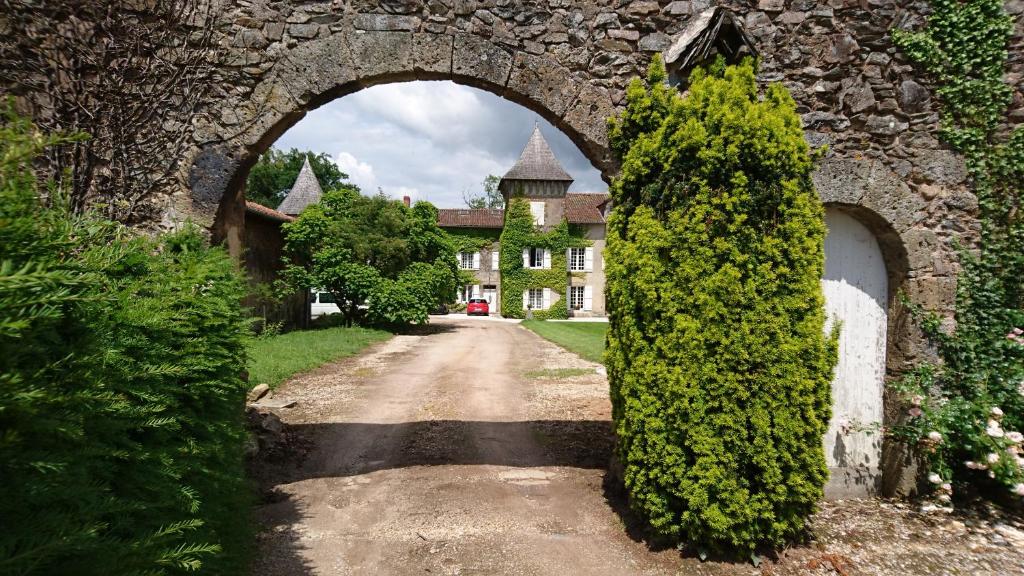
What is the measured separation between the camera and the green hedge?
1.17 metres

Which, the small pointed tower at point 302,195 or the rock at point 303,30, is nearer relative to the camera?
the rock at point 303,30

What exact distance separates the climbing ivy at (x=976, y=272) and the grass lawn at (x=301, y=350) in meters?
7.02

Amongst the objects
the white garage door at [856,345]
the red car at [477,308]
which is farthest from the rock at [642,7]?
the red car at [477,308]

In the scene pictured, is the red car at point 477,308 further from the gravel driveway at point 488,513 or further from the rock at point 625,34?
the rock at point 625,34

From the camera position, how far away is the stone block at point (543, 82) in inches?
148

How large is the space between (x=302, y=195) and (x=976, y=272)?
26.8m

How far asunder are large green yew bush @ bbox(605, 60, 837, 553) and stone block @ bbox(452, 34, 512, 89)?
1397mm

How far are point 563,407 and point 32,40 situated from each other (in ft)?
22.0

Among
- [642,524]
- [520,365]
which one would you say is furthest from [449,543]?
[520,365]

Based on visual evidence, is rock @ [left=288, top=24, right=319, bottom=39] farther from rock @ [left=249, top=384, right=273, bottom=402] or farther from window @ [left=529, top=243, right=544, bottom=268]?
window @ [left=529, top=243, right=544, bottom=268]

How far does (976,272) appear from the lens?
3.97 metres

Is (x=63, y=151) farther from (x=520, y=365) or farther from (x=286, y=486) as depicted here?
(x=520, y=365)

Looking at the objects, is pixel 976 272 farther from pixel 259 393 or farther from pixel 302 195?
pixel 302 195

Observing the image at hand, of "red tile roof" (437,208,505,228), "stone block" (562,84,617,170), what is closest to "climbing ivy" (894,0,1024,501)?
"stone block" (562,84,617,170)
